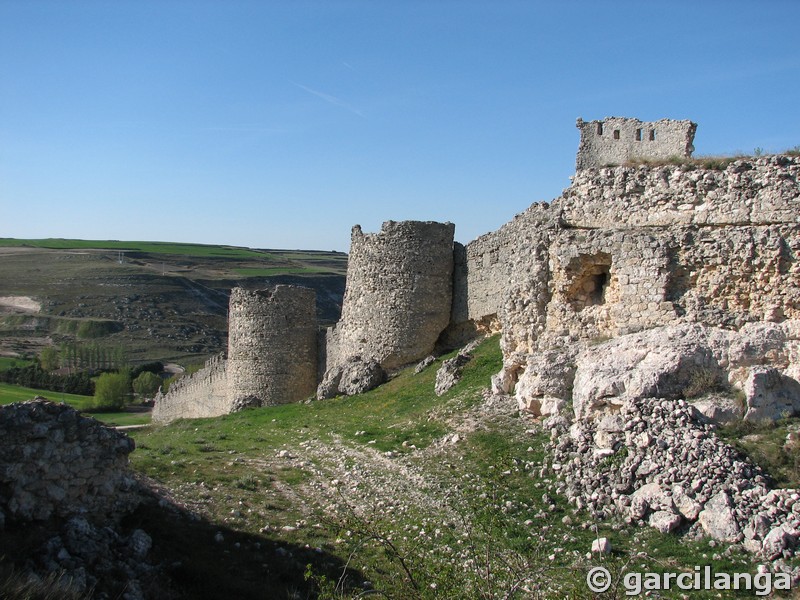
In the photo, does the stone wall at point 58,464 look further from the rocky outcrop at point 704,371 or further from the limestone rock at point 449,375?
the limestone rock at point 449,375

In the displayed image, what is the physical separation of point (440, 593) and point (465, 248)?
1720 centimetres

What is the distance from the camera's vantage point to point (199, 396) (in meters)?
33.1

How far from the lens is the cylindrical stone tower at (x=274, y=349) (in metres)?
27.4

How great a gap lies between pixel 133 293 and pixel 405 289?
77.8 metres

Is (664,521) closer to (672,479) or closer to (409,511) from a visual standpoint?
(672,479)

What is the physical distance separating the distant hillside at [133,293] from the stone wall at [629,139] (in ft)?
187

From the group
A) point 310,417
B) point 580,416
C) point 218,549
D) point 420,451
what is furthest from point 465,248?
point 218,549

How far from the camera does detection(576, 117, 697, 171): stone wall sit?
23.2 m

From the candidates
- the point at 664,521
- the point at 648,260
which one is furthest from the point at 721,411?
the point at 648,260

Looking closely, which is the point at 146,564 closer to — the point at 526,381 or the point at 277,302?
the point at 526,381

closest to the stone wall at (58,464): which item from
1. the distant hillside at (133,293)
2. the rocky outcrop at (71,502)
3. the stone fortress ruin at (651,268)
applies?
the rocky outcrop at (71,502)

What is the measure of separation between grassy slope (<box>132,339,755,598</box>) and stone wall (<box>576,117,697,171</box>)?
9558 millimetres

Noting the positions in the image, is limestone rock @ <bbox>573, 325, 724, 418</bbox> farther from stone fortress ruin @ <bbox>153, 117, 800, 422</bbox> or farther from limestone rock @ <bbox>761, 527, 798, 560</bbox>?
limestone rock @ <bbox>761, 527, 798, 560</bbox>

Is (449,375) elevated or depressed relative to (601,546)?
elevated
